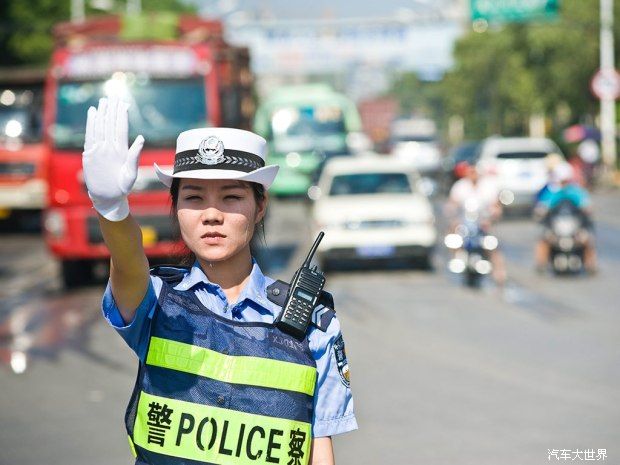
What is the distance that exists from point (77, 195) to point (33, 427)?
26.4 ft

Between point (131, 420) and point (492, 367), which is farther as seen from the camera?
point (492, 367)

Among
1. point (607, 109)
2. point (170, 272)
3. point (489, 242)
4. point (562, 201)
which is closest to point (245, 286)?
point (170, 272)

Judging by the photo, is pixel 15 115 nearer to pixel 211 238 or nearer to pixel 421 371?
pixel 421 371

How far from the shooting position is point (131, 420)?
3340 mm

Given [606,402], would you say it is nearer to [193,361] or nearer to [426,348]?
[426,348]

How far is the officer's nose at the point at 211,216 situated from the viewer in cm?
327

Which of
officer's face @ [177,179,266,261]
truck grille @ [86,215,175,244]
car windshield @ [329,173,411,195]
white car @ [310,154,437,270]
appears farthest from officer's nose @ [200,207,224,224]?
car windshield @ [329,173,411,195]

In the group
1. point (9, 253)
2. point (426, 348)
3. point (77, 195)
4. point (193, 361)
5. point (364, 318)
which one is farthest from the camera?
point (9, 253)

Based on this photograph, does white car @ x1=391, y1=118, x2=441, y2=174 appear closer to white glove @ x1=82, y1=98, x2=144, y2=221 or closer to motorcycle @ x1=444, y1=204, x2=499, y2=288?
motorcycle @ x1=444, y1=204, x2=499, y2=288

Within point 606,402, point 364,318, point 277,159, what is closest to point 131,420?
point 606,402

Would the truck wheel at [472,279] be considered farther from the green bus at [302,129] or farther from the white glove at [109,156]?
the green bus at [302,129]

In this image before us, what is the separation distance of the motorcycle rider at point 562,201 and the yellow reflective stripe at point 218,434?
1514 centimetres

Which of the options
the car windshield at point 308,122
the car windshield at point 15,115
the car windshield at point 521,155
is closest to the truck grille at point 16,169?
the car windshield at point 15,115

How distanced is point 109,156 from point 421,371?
7983mm
